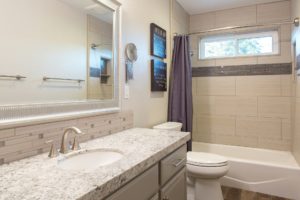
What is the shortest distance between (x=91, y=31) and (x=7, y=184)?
1.09 meters

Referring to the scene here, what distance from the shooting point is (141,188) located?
1008 millimetres

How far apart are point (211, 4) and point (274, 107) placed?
1.68m

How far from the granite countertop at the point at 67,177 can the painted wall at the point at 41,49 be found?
322 millimetres

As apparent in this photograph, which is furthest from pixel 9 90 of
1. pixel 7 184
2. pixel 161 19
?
pixel 161 19

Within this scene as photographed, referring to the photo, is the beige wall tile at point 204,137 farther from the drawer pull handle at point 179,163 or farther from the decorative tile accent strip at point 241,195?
the drawer pull handle at point 179,163

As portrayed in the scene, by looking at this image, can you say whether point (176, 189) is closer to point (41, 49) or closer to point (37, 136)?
point (37, 136)

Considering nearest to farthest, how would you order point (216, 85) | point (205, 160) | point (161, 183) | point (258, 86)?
1. point (161, 183)
2. point (205, 160)
3. point (258, 86)
4. point (216, 85)

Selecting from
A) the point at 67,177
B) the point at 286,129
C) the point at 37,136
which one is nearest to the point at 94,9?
the point at 37,136

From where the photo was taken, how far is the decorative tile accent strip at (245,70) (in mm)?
2938

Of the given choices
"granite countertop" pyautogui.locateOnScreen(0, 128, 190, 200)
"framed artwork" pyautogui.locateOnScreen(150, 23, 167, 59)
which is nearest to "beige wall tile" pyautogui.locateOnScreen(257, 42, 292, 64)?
"framed artwork" pyautogui.locateOnScreen(150, 23, 167, 59)

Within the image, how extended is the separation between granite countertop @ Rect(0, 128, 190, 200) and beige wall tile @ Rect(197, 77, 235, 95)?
2301mm

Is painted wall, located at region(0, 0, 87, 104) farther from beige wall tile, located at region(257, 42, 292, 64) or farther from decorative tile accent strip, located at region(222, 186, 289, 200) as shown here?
beige wall tile, located at region(257, 42, 292, 64)

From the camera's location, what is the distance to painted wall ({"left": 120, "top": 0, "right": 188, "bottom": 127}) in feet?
6.31

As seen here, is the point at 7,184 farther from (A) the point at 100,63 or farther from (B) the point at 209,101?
(B) the point at 209,101
